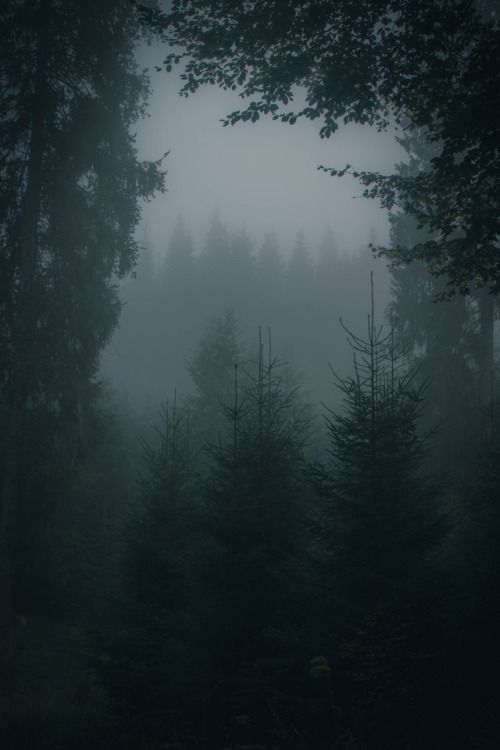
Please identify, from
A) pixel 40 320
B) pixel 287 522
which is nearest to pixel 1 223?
pixel 40 320

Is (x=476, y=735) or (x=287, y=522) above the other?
(x=287, y=522)

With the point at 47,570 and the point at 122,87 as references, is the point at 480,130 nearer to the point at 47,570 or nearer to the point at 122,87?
the point at 122,87

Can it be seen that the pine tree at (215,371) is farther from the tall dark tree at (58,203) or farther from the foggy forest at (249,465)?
the tall dark tree at (58,203)

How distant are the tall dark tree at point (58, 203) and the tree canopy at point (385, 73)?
5.63 metres

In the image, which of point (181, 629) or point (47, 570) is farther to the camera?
point (47, 570)

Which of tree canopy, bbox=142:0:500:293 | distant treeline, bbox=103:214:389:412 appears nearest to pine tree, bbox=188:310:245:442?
tree canopy, bbox=142:0:500:293

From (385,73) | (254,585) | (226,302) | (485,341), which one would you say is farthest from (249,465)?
(226,302)

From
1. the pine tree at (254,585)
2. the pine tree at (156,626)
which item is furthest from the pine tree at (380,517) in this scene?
the pine tree at (156,626)

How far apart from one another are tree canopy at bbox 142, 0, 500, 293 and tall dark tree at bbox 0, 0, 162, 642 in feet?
18.5

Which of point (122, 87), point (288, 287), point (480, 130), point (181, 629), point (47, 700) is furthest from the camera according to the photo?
point (288, 287)

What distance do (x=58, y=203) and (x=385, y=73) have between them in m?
7.94

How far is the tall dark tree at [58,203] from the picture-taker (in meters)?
10.7

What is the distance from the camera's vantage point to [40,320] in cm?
1080

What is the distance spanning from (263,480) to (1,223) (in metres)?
8.34
